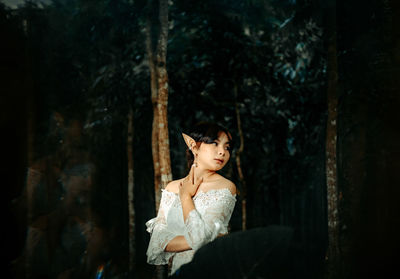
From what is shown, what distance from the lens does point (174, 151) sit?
1726mm

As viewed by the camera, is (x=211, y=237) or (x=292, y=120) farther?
(x=292, y=120)

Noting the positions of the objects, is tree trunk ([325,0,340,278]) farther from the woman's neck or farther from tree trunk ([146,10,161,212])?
tree trunk ([146,10,161,212])

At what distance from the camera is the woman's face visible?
1616mm

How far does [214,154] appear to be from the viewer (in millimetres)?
1619

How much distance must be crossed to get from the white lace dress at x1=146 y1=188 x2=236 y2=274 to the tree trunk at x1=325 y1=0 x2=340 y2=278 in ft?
1.87

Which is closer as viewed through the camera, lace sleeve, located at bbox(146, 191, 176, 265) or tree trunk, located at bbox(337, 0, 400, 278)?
lace sleeve, located at bbox(146, 191, 176, 265)

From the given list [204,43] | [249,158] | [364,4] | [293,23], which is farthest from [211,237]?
[364,4]

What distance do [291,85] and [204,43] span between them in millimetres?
527

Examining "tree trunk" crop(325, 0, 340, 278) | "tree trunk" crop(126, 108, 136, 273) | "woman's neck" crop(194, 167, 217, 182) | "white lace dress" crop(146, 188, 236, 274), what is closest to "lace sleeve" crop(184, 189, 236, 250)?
"white lace dress" crop(146, 188, 236, 274)

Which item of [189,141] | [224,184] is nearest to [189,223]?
[224,184]

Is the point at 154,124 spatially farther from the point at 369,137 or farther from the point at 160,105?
the point at 369,137

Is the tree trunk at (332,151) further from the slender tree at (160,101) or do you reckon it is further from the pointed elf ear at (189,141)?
the slender tree at (160,101)

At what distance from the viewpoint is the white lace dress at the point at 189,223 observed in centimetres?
145

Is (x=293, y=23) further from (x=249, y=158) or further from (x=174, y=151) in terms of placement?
(x=174, y=151)
